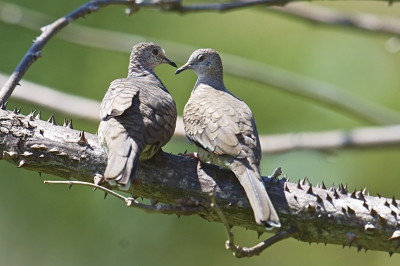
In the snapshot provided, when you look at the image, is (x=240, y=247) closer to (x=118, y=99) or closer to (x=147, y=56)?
(x=118, y=99)

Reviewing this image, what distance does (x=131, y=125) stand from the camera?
3684 mm

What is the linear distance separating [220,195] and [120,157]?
61cm

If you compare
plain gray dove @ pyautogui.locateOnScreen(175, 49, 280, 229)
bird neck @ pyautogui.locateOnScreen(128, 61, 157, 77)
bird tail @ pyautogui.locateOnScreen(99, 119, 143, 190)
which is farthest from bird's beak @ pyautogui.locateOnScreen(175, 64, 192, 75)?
bird tail @ pyautogui.locateOnScreen(99, 119, 143, 190)

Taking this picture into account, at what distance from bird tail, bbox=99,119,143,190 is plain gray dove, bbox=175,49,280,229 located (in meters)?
0.59

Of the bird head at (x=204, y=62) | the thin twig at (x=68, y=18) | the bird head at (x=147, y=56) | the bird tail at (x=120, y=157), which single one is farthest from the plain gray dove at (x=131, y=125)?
the bird head at (x=204, y=62)

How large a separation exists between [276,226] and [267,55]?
8.79m

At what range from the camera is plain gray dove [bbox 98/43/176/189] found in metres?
3.29

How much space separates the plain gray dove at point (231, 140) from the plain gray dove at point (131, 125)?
24 cm

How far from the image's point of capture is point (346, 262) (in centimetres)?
970

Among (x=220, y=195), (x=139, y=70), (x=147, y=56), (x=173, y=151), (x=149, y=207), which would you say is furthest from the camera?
(x=173, y=151)

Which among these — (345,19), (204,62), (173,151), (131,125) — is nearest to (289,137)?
(345,19)

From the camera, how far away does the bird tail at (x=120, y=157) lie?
126 inches

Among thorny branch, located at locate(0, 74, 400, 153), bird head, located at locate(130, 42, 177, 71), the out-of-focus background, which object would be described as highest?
bird head, located at locate(130, 42, 177, 71)

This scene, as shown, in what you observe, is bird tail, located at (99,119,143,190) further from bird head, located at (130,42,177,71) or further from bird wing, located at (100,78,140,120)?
bird head, located at (130,42,177,71)
